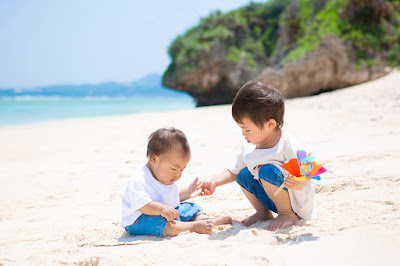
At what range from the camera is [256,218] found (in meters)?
2.55

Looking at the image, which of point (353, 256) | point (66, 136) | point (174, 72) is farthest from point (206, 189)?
point (174, 72)

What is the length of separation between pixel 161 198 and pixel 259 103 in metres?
0.96

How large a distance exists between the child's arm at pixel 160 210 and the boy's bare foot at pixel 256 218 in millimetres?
493

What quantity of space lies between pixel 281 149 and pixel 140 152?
328 cm

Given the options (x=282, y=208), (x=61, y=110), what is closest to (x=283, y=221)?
(x=282, y=208)

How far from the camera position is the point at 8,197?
380 cm

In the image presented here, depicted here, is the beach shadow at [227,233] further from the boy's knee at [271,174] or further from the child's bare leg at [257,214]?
the boy's knee at [271,174]

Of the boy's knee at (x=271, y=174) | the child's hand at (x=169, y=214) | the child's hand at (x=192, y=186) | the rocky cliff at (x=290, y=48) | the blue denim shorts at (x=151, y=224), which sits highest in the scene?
the rocky cliff at (x=290, y=48)

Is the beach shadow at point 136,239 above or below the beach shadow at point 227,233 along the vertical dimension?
below

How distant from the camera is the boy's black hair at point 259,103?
7.78 feet

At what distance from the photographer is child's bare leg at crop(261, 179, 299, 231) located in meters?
2.33

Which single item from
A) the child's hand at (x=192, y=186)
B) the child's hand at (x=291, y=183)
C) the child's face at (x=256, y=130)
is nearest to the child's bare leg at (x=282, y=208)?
the child's hand at (x=291, y=183)

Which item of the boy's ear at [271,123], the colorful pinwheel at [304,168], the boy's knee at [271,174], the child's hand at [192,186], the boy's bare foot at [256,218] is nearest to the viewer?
the colorful pinwheel at [304,168]

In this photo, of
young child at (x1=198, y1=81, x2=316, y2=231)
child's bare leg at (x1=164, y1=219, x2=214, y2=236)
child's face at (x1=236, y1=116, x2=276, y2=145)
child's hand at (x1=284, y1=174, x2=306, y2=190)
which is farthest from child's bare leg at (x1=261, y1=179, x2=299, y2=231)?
child's bare leg at (x1=164, y1=219, x2=214, y2=236)
